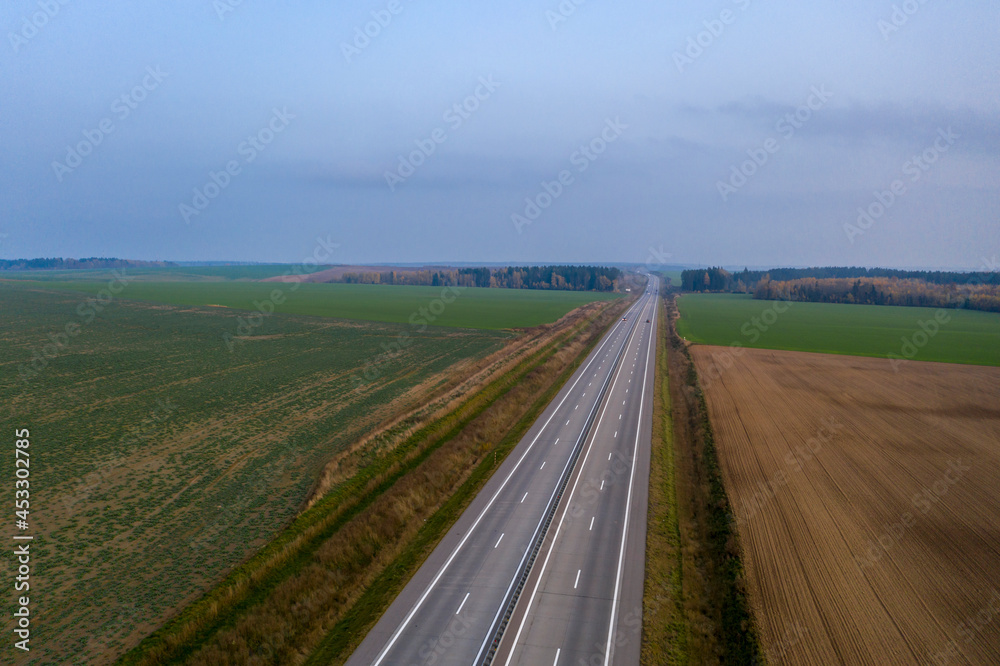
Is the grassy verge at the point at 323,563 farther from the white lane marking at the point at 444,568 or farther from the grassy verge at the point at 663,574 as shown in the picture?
the grassy verge at the point at 663,574

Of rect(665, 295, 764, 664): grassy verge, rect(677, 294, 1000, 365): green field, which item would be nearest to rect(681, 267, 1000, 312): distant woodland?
rect(677, 294, 1000, 365): green field

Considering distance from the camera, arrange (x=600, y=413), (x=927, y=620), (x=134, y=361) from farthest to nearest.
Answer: (x=134, y=361) < (x=600, y=413) < (x=927, y=620)

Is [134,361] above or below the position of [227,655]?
above

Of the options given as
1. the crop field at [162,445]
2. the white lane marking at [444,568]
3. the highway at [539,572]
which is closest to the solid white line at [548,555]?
the highway at [539,572]

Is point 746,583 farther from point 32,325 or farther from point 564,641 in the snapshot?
point 32,325

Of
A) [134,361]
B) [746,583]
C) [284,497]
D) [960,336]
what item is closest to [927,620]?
[746,583]
